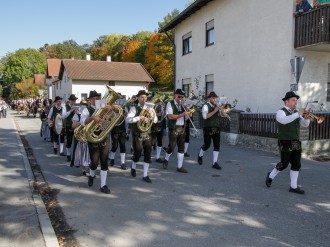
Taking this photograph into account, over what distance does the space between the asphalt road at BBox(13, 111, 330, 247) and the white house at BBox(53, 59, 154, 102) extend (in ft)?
97.2

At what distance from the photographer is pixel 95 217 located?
193 inches

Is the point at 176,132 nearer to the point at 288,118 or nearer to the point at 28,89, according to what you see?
the point at 288,118

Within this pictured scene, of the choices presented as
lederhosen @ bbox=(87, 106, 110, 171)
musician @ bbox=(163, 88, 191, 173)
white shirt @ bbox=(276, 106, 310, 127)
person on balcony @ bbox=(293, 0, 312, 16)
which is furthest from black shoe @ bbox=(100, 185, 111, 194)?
person on balcony @ bbox=(293, 0, 312, 16)

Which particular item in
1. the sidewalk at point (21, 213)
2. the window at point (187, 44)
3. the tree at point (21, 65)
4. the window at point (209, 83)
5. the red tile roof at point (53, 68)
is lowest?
the sidewalk at point (21, 213)

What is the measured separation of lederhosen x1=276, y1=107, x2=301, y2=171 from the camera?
236 inches

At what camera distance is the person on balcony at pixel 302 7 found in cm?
1088

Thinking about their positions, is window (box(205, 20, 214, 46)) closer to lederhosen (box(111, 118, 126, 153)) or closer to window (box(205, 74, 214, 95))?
window (box(205, 74, 214, 95))

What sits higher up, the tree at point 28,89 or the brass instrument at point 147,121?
the tree at point 28,89

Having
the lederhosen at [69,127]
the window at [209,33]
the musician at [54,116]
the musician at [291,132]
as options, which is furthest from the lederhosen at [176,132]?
the window at [209,33]

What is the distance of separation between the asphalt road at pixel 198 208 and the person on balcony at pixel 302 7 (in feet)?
17.8

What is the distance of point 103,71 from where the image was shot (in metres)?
39.7

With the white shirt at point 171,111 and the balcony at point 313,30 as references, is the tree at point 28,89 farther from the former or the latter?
the white shirt at point 171,111

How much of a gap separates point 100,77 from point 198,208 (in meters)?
34.5

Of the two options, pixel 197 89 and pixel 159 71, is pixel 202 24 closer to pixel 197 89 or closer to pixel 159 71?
pixel 197 89
